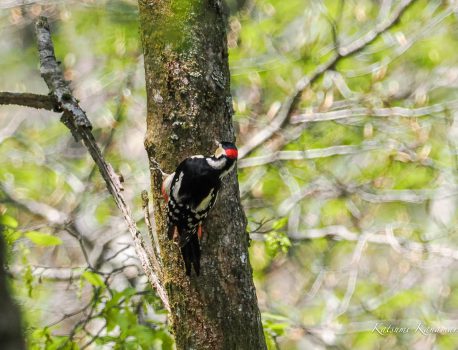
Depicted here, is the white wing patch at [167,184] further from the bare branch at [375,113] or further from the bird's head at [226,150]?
the bare branch at [375,113]

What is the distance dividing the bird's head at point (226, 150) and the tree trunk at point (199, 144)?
0.13ft

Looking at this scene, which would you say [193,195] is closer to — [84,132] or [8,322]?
[84,132]

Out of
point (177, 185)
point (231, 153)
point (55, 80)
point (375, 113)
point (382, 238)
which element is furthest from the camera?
point (382, 238)

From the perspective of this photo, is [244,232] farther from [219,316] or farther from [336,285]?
[336,285]

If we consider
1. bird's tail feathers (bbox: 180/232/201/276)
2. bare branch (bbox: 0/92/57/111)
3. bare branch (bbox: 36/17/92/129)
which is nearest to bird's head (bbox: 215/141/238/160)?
bird's tail feathers (bbox: 180/232/201/276)

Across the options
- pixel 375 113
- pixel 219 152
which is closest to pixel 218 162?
pixel 219 152

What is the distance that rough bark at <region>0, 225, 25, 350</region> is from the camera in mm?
898

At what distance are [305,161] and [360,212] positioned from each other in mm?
1155

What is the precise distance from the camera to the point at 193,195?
10.4 feet

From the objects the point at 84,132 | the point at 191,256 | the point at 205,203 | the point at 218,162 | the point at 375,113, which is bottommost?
the point at 191,256

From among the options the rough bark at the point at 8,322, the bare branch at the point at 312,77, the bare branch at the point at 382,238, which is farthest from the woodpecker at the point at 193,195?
the bare branch at the point at 382,238

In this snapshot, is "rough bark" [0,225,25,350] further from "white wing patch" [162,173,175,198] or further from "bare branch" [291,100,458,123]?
"bare branch" [291,100,458,123]

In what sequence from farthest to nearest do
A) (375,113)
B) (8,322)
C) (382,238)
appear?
(382,238)
(375,113)
(8,322)

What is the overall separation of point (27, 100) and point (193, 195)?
924 mm
